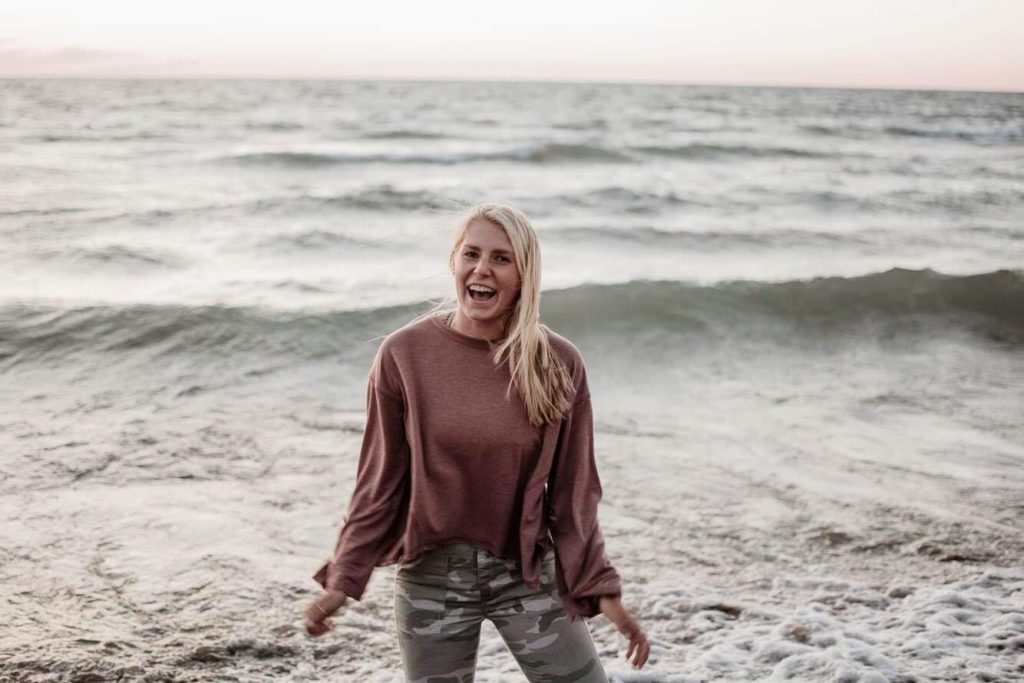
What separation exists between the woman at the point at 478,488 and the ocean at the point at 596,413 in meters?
0.37

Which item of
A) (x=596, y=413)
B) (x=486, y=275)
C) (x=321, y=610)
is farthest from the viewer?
(x=596, y=413)

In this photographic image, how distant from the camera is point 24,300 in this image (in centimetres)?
1184

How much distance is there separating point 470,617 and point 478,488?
360 millimetres

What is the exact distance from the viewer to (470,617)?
2.73m

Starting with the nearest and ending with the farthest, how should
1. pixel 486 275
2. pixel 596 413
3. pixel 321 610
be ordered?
pixel 321 610 < pixel 486 275 < pixel 596 413

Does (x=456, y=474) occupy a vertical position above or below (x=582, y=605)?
above

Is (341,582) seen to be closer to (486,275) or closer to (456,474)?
(456,474)

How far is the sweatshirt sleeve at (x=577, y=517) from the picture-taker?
9.01 feet

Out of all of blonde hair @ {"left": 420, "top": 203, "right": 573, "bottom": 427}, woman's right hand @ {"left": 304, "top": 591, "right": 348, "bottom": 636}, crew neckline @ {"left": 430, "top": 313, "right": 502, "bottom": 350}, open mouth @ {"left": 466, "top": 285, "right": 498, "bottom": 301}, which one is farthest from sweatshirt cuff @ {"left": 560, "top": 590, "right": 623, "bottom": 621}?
open mouth @ {"left": 466, "top": 285, "right": 498, "bottom": 301}

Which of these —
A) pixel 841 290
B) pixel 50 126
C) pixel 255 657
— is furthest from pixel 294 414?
pixel 50 126

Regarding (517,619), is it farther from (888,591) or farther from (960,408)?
(960,408)

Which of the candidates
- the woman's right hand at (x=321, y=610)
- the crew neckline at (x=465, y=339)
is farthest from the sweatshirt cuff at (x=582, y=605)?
the crew neckline at (x=465, y=339)

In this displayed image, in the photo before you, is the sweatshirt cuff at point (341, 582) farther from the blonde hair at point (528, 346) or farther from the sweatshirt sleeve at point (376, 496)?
the blonde hair at point (528, 346)

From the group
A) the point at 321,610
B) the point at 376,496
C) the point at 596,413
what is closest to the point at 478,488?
the point at 376,496
